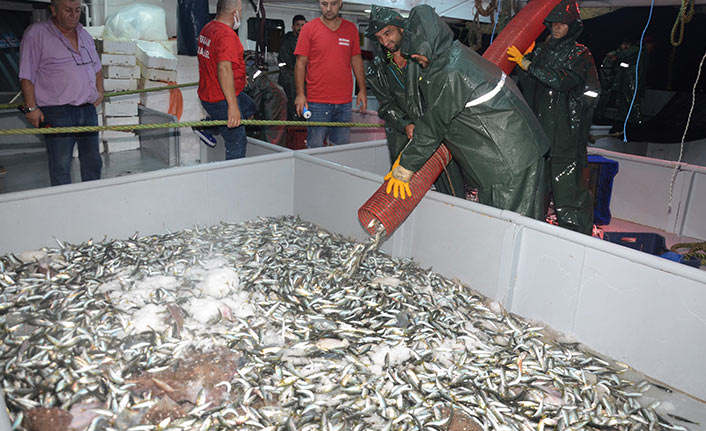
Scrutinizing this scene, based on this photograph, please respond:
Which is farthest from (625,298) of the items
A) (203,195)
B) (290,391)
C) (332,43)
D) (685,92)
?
(685,92)

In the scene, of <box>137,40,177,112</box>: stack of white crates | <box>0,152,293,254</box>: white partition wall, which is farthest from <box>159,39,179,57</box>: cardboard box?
<box>0,152,293,254</box>: white partition wall

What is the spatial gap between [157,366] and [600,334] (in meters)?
2.89

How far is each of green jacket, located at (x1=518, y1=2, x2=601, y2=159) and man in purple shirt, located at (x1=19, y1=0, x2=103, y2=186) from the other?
459 cm

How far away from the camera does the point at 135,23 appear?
9078 millimetres

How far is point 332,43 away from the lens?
20.6ft

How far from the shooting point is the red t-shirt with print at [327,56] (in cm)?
626

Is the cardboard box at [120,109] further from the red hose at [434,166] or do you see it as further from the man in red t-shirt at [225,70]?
the red hose at [434,166]

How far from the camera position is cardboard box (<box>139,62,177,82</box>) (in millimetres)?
9156

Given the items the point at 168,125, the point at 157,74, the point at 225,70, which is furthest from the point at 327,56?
the point at 157,74

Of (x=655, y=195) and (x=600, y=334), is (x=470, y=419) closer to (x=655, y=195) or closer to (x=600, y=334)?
(x=600, y=334)

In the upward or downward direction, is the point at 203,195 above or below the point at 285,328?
above

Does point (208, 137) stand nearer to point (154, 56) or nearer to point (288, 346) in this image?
point (154, 56)

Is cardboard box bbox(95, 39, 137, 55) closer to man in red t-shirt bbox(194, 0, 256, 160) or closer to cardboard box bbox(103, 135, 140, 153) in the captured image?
cardboard box bbox(103, 135, 140, 153)

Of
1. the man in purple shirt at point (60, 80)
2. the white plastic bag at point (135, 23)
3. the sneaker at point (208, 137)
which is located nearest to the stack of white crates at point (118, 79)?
the white plastic bag at point (135, 23)
